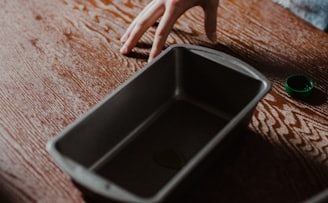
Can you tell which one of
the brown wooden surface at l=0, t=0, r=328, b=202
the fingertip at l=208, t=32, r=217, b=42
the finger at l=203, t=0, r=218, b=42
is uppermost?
the finger at l=203, t=0, r=218, b=42

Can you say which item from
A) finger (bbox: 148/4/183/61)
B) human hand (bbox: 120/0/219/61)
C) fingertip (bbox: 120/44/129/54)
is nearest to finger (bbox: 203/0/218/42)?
human hand (bbox: 120/0/219/61)

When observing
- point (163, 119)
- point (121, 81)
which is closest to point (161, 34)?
point (121, 81)

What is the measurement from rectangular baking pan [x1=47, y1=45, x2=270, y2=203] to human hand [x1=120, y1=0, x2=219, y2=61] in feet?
0.58

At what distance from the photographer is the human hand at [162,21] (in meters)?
1.27

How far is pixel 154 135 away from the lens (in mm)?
1066

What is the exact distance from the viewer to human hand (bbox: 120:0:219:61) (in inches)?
49.9

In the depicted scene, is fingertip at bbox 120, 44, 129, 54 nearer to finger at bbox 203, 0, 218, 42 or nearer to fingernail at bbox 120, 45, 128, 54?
fingernail at bbox 120, 45, 128, 54

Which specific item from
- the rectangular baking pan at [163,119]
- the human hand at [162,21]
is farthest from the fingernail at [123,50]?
the rectangular baking pan at [163,119]

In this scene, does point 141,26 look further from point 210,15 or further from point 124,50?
point 210,15

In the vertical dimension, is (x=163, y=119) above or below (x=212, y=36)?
below

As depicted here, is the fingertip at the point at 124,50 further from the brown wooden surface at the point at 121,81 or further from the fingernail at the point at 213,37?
the fingernail at the point at 213,37

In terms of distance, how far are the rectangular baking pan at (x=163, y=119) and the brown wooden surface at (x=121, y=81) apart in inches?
3.2

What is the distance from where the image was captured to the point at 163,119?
1.11 meters

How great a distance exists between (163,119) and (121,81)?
0.62ft
